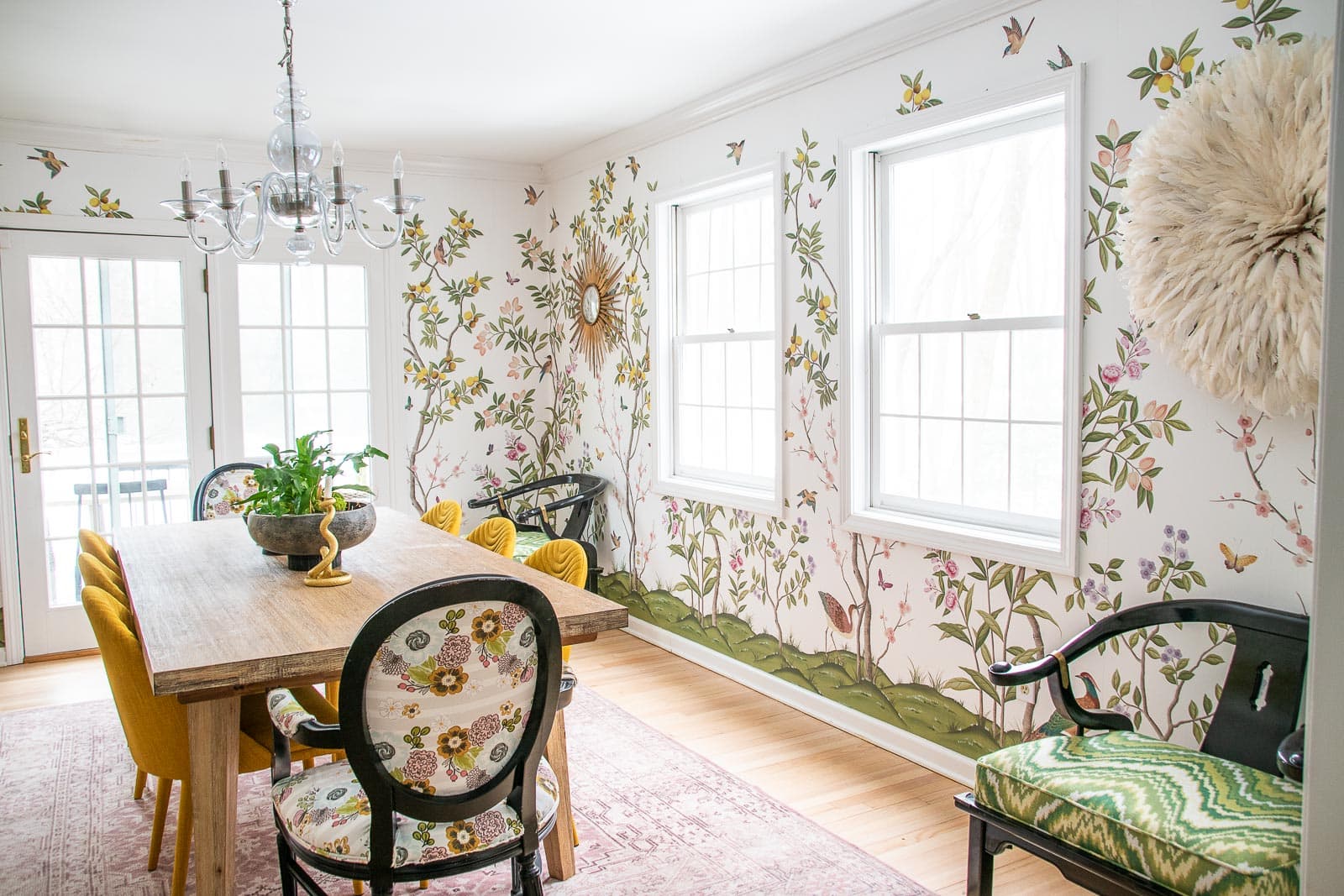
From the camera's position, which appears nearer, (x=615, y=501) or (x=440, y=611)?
(x=440, y=611)

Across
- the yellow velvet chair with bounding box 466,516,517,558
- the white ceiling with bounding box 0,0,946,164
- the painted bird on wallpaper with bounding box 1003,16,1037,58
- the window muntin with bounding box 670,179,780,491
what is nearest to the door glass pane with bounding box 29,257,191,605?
the white ceiling with bounding box 0,0,946,164

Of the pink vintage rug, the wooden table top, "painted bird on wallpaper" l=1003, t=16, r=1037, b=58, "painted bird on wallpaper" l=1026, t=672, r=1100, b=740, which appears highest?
"painted bird on wallpaper" l=1003, t=16, r=1037, b=58

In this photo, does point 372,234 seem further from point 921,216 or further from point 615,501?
point 921,216

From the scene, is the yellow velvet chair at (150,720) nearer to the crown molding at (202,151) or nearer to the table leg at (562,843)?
the table leg at (562,843)

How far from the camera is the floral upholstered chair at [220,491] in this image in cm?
418

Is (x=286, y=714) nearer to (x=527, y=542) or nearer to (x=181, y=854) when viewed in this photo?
(x=181, y=854)

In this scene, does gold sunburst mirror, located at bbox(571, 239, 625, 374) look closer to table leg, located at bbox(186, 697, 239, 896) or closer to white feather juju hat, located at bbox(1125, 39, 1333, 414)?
white feather juju hat, located at bbox(1125, 39, 1333, 414)

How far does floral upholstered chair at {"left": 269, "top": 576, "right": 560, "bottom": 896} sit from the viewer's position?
1702 millimetres

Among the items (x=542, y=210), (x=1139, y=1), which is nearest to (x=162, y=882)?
(x=1139, y=1)

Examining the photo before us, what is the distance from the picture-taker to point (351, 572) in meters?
2.79

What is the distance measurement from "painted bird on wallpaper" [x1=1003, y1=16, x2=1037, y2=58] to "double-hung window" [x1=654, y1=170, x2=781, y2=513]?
1.13 m

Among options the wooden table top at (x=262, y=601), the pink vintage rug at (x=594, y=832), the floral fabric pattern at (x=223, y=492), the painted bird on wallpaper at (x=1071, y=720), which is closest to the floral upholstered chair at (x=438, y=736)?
the wooden table top at (x=262, y=601)

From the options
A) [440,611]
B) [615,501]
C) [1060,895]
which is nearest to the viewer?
[440,611]

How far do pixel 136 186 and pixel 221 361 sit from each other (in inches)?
36.9
